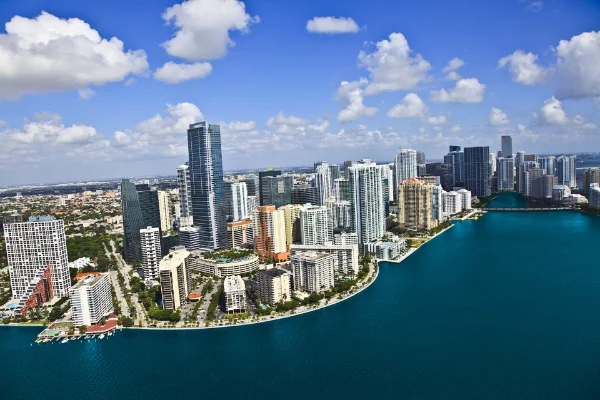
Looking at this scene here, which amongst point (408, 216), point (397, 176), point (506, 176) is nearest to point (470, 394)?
point (408, 216)

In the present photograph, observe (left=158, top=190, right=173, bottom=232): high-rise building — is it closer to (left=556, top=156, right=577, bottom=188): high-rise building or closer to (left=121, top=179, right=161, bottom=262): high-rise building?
(left=121, top=179, right=161, bottom=262): high-rise building

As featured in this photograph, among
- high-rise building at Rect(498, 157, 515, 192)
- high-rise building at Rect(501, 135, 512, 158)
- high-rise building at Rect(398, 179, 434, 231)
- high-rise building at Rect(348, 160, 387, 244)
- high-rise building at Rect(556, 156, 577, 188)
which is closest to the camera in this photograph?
high-rise building at Rect(348, 160, 387, 244)

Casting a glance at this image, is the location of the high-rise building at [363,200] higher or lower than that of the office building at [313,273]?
higher

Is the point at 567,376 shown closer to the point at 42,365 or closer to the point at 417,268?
the point at 417,268

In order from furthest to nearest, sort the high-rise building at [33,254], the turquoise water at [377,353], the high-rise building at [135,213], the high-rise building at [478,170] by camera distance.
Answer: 1. the high-rise building at [478,170]
2. the high-rise building at [135,213]
3. the high-rise building at [33,254]
4. the turquoise water at [377,353]

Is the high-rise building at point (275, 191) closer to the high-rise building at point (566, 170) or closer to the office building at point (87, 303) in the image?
the office building at point (87, 303)

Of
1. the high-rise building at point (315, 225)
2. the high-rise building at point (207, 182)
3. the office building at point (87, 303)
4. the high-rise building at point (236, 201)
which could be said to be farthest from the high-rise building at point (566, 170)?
the office building at point (87, 303)

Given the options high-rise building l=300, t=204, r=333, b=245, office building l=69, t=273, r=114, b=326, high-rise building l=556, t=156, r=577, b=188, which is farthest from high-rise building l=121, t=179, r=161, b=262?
high-rise building l=556, t=156, r=577, b=188
